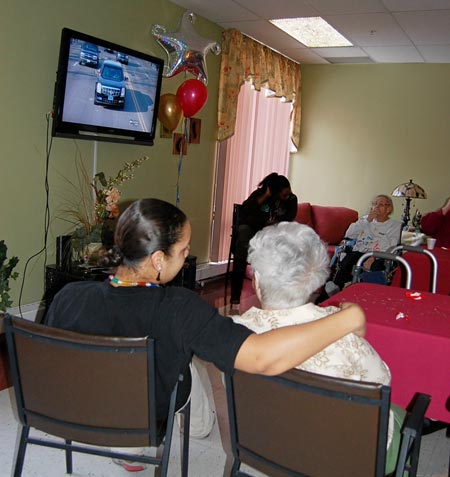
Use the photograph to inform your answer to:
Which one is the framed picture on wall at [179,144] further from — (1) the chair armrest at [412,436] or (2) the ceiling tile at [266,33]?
(1) the chair armrest at [412,436]

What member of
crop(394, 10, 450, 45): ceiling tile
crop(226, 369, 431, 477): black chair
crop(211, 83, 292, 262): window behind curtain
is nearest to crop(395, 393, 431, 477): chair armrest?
crop(226, 369, 431, 477): black chair

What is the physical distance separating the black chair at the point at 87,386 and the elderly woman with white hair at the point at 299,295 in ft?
1.14

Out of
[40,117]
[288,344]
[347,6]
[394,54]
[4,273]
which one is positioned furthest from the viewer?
[394,54]

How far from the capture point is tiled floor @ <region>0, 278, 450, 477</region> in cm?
217

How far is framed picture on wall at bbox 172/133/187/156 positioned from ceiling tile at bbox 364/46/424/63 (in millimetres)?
2268

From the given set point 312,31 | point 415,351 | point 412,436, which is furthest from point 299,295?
point 312,31

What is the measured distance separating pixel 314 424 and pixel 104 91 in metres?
3.04

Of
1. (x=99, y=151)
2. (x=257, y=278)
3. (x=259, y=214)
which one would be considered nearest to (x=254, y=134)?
(x=259, y=214)

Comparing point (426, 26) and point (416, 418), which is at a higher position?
point (426, 26)

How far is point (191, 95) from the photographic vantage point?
442 cm

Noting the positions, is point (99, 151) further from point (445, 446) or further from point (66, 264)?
point (445, 446)

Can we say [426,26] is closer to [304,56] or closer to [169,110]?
[304,56]

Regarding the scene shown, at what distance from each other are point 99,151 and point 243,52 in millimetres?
2161

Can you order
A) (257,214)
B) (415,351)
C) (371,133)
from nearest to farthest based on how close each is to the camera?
1. (415,351)
2. (257,214)
3. (371,133)
